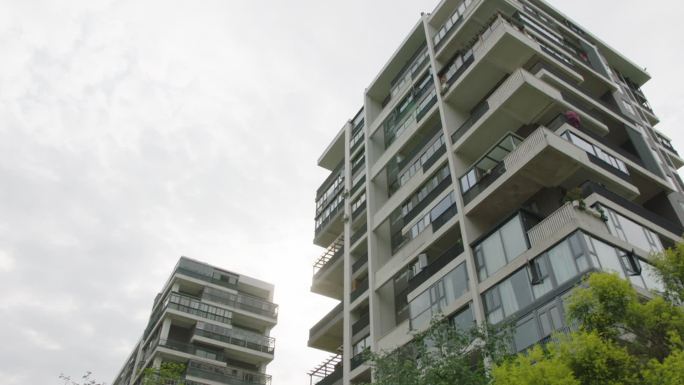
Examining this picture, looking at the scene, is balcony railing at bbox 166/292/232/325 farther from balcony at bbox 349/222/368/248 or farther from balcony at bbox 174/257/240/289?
balcony at bbox 349/222/368/248

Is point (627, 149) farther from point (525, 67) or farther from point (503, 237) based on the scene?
point (503, 237)

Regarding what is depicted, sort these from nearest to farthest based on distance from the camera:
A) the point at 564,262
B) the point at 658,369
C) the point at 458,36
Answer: the point at 658,369 → the point at 564,262 → the point at 458,36

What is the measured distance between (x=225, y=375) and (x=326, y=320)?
54.2 feet

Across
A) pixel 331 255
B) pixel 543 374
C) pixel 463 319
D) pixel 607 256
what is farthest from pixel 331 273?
pixel 543 374

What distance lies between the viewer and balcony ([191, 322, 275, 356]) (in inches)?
2100

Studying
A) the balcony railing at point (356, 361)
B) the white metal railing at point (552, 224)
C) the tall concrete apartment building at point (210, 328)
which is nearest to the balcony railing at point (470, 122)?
the white metal railing at point (552, 224)

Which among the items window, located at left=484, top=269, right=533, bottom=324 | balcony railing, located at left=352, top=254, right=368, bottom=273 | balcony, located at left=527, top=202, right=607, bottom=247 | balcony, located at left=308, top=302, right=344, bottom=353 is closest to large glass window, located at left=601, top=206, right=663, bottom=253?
balcony, located at left=527, top=202, right=607, bottom=247

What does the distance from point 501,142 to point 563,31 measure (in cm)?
1840

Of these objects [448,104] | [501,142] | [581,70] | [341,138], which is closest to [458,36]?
[448,104]

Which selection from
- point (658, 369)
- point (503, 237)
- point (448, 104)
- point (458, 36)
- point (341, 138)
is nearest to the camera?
point (658, 369)

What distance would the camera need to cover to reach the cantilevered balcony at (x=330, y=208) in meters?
46.7

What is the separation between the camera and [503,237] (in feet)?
82.6

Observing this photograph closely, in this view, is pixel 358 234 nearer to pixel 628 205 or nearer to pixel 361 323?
pixel 361 323

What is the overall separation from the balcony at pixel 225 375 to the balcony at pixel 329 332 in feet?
43.1
